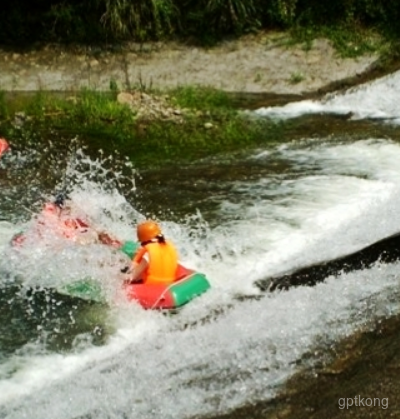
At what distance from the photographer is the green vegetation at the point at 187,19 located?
15.2 meters

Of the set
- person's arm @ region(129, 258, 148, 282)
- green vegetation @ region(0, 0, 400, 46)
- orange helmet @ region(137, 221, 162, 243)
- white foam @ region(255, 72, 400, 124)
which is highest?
green vegetation @ region(0, 0, 400, 46)

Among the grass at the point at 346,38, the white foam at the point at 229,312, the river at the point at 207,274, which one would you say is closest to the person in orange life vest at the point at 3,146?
the river at the point at 207,274

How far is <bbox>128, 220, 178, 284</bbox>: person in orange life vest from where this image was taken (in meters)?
6.67

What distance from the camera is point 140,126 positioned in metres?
11.7

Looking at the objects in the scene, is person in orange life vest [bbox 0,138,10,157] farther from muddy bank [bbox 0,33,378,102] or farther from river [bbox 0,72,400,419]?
muddy bank [bbox 0,33,378,102]

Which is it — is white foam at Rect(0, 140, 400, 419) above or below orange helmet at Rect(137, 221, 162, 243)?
below

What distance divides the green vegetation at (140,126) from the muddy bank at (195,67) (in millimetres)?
1271

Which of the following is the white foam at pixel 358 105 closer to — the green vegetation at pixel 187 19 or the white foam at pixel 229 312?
the green vegetation at pixel 187 19

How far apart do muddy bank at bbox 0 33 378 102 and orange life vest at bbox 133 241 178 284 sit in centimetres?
702

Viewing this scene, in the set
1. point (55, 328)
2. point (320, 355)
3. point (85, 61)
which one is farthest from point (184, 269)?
point (85, 61)

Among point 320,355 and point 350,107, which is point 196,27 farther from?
point 320,355

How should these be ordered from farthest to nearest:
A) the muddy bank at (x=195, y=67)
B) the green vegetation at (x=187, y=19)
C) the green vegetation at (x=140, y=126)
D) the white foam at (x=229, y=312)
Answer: the green vegetation at (x=187, y=19)
the muddy bank at (x=195, y=67)
the green vegetation at (x=140, y=126)
the white foam at (x=229, y=312)

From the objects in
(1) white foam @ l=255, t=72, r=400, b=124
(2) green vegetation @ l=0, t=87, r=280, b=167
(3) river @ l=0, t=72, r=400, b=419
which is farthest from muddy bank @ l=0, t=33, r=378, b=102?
(3) river @ l=0, t=72, r=400, b=419

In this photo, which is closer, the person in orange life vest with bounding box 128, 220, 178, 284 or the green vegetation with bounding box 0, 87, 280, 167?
the person in orange life vest with bounding box 128, 220, 178, 284
